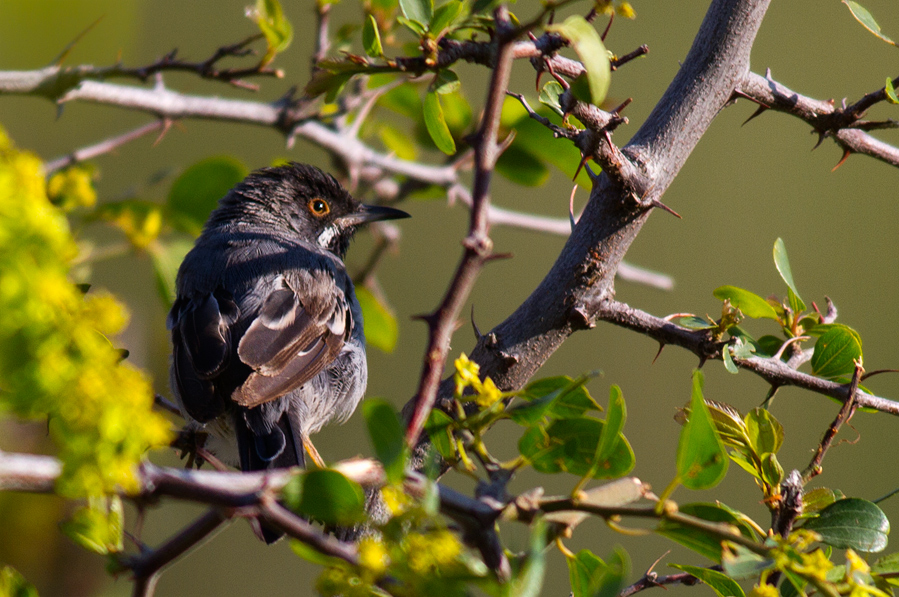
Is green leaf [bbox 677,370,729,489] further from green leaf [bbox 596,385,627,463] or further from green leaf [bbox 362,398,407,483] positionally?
green leaf [bbox 362,398,407,483]

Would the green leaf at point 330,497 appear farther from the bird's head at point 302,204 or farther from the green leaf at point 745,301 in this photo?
the bird's head at point 302,204

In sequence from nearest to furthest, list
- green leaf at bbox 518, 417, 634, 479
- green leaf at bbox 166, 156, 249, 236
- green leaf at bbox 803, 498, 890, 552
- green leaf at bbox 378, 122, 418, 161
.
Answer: green leaf at bbox 518, 417, 634, 479
green leaf at bbox 803, 498, 890, 552
green leaf at bbox 166, 156, 249, 236
green leaf at bbox 378, 122, 418, 161

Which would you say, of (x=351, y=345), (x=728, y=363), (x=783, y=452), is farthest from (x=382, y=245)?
(x=783, y=452)

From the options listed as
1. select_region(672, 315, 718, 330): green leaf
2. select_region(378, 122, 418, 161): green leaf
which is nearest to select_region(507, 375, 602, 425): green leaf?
select_region(672, 315, 718, 330): green leaf

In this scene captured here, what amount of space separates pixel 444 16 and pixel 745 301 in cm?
98

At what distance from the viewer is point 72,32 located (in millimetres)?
5547

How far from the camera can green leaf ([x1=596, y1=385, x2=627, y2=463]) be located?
1115mm

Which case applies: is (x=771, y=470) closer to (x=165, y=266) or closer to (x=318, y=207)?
(x=165, y=266)

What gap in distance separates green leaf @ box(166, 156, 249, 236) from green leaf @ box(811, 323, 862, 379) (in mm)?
2198

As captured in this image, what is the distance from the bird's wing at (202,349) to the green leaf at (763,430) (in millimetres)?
1743

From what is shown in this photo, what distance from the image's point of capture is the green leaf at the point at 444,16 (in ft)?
5.03

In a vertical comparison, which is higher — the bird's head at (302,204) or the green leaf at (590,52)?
the green leaf at (590,52)

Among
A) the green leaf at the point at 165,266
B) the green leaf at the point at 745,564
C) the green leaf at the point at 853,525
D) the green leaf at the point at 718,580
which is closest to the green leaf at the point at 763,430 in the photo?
the green leaf at the point at 853,525

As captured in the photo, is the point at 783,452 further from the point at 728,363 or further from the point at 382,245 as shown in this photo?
the point at 728,363
